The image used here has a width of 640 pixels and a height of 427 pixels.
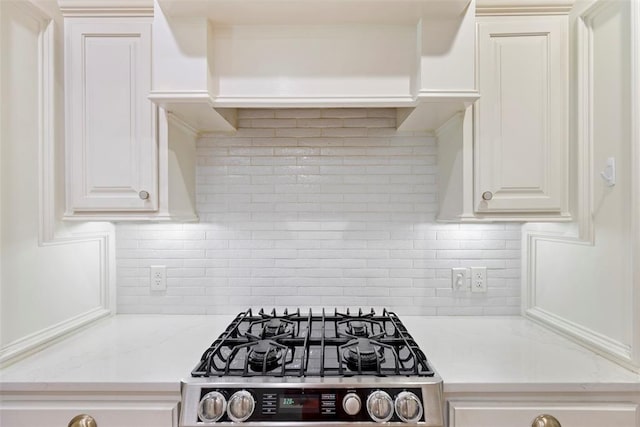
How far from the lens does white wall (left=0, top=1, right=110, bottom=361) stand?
4.21 feet

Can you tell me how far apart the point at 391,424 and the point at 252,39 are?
4.40ft

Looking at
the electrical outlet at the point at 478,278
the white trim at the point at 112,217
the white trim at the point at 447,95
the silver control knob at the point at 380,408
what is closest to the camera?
the silver control knob at the point at 380,408

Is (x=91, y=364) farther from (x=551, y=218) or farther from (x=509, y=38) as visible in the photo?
(x=509, y=38)

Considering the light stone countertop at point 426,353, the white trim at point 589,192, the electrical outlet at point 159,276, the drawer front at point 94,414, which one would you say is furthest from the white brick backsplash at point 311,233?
the drawer front at point 94,414

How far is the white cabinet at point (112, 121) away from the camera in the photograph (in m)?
1.42

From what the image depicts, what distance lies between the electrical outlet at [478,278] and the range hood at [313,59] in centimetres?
78

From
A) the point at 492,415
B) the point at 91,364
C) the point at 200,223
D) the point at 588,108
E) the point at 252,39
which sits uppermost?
the point at 252,39

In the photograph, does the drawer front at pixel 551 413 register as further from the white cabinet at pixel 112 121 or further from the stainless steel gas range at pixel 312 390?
the white cabinet at pixel 112 121

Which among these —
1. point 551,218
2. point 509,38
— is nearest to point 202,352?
point 551,218

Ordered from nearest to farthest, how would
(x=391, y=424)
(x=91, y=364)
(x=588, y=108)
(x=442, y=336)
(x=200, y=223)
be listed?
1. (x=391, y=424)
2. (x=91, y=364)
3. (x=588, y=108)
4. (x=442, y=336)
5. (x=200, y=223)

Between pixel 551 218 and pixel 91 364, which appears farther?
pixel 551 218

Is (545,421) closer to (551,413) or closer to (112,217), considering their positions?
(551,413)

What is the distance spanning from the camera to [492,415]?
1.14m

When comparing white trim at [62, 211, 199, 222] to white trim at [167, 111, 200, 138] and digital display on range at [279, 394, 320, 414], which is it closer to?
white trim at [167, 111, 200, 138]
